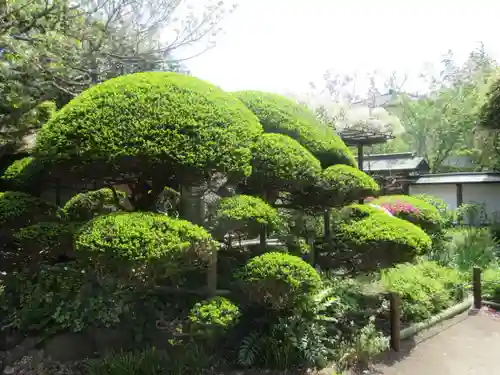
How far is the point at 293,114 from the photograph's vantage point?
611 centimetres

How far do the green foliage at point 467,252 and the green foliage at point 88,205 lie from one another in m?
7.57

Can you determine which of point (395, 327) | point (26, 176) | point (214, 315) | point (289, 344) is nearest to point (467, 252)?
point (395, 327)

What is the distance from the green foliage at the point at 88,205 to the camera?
5.47 m

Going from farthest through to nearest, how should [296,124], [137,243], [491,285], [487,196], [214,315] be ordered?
[487,196] → [491,285] → [296,124] → [214,315] → [137,243]

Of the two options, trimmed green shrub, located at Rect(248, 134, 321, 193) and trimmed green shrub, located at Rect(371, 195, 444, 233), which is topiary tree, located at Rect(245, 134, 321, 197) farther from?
trimmed green shrub, located at Rect(371, 195, 444, 233)

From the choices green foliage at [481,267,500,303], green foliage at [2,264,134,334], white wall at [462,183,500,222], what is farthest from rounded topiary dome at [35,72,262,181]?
white wall at [462,183,500,222]

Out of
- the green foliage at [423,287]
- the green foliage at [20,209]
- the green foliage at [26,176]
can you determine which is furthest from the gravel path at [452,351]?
the green foliage at [26,176]

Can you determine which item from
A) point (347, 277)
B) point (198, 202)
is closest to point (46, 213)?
point (198, 202)

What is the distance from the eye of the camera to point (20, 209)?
5062mm

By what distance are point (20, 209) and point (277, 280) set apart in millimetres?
3163

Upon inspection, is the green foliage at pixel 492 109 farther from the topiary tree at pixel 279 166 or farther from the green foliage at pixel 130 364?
the green foliage at pixel 130 364

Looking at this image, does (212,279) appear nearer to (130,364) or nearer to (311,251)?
(130,364)

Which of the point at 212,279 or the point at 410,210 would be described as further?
the point at 410,210

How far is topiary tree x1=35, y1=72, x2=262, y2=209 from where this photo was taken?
4.46 meters
